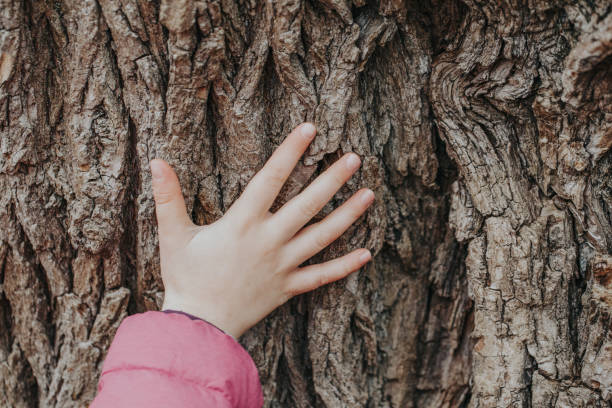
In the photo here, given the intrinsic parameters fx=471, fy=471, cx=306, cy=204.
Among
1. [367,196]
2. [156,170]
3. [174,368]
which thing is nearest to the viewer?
[174,368]

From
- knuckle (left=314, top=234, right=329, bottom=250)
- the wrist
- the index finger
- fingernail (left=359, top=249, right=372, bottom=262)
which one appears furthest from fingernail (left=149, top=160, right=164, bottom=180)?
fingernail (left=359, top=249, right=372, bottom=262)

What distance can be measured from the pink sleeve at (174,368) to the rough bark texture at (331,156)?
0.91ft

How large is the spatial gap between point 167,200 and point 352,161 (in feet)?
1.70

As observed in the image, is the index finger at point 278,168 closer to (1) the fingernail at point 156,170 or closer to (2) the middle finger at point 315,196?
(2) the middle finger at point 315,196

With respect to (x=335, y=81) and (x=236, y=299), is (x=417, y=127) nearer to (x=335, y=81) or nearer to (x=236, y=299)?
(x=335, y=81)

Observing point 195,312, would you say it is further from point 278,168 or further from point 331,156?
point 331,156

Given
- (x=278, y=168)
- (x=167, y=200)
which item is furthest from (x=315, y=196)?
(x=167, y=200)

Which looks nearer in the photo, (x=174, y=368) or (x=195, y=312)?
(x=174, y=368)

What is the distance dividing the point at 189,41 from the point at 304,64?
0.32 metres

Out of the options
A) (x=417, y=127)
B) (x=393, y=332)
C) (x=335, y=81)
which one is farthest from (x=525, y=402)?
(x=335, y=81)

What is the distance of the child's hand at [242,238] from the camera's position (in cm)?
129

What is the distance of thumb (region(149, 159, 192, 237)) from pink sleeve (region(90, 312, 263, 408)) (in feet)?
0.78

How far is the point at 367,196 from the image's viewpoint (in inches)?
54.2

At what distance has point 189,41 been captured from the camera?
1212mm
